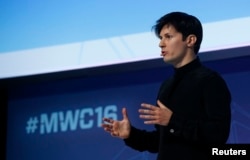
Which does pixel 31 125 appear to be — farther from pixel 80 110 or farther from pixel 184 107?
pixel 184 107

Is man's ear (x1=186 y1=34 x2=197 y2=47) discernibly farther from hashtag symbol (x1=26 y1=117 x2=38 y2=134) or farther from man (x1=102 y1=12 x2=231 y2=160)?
hashtag symbol (x1=26 y1=117 x2=38 y2=134)

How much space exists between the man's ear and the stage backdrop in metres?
0.72

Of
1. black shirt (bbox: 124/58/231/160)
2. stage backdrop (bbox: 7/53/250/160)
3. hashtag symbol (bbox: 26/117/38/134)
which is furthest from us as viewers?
hashtag symbol (bbox: 26/117/38/134)

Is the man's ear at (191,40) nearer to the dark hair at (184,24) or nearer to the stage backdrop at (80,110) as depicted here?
the dark hair at (184,24)

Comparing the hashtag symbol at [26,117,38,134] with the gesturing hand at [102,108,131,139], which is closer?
the gesturing hand at [102,108,131,139]

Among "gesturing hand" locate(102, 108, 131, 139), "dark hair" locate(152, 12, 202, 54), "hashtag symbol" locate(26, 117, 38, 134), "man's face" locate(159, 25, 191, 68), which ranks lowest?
"hashtag symbol" locate(26, 117, 38, 134)

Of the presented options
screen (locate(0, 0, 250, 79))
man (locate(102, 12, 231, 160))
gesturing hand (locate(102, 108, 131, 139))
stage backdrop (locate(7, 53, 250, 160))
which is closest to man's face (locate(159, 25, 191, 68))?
man (locate(102, 12, 231, 160))

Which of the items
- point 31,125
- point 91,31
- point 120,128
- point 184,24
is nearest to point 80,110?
point 31,125

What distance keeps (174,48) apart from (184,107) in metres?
0.19

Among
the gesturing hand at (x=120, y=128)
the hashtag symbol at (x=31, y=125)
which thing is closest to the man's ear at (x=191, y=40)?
the gesturing hand at (x=120, y=128)

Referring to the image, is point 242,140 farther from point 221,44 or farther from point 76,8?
point 76,8

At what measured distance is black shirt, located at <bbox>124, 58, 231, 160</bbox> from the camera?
1264 mm

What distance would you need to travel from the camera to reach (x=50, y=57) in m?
2.31

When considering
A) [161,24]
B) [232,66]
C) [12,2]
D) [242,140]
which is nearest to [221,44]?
[232,66]
